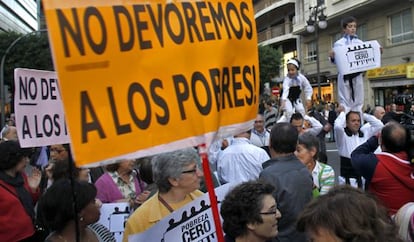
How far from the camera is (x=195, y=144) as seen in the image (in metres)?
2.22

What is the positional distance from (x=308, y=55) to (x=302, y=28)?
231 centimetres

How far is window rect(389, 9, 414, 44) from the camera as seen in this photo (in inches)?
982

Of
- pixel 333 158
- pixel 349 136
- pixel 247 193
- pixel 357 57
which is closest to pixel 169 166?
pixel 247 193

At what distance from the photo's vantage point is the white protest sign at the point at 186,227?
2.75 meters

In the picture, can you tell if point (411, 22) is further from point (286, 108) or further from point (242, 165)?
point (242, 165)

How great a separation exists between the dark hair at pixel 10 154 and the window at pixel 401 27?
24585 mm

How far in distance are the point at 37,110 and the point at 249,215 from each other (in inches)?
83.6

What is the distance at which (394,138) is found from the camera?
3.64 metres

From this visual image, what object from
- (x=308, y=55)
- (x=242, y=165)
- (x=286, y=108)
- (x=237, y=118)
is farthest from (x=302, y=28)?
(x=237, y=118)

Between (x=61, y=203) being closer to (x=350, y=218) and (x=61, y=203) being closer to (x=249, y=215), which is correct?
A: (x=249, y=215)

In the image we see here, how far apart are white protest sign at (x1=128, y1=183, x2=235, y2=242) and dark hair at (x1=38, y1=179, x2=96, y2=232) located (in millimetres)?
449

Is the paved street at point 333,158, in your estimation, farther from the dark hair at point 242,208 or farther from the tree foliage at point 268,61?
the tree foliage at point 268,61

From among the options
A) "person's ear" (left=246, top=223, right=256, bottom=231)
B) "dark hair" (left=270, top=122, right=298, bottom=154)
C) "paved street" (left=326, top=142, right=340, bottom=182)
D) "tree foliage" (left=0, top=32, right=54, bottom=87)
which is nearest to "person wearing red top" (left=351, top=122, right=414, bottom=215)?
"dark hair" (left=270, top=122, right=298, bottom=154)

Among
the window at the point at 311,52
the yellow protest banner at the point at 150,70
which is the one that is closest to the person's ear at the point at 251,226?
the yellow protest banner at the point at 150,70
